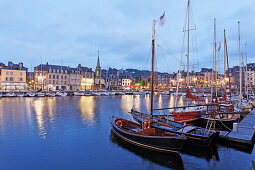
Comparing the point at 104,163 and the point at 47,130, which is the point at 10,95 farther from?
the point at 104,163

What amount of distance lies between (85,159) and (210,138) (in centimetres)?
1055

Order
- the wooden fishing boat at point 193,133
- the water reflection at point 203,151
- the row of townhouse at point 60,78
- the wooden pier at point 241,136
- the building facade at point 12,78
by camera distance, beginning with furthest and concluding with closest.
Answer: the row of townhouse at point 60,78 → the building facade at point 12,78 → the wooden pier at point 241,136 → the wooden fishing boat at point 193,133 → the water reflection at point 203,151

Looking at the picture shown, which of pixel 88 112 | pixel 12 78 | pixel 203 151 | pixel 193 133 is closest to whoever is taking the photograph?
pixel 203 151

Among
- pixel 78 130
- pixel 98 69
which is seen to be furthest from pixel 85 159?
pixel 98 69

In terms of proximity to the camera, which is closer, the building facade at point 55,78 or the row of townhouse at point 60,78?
the building facade at point 55,78

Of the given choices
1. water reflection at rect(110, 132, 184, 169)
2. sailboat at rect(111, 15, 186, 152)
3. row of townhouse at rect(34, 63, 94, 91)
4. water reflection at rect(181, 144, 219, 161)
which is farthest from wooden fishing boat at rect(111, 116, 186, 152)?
row of townhouse at rect(34, 63, 94, 91)

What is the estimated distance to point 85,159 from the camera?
46.4ft

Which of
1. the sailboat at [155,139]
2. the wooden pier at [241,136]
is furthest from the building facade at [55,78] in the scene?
the wooden pier at [241,136]

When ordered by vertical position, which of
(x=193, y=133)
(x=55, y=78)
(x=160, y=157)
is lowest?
(x=160, y=157)

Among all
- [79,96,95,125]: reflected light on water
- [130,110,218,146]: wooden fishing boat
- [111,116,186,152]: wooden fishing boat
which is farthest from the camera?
[79,96,95,125]: reflected light on water

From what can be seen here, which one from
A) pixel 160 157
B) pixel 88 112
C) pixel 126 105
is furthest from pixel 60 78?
pixel 160 157

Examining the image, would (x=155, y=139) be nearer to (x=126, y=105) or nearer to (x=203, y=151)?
(x=203, y=151)

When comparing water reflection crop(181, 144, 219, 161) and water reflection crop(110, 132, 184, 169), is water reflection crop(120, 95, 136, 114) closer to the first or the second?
water reflection crop(110, 132, 184, 169)

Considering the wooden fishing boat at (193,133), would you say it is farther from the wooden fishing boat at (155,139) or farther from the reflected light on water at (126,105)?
the reflected light on water at (126,105)
